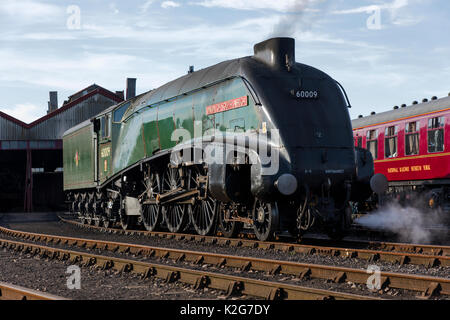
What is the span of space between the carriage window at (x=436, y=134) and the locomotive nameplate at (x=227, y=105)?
6.94m

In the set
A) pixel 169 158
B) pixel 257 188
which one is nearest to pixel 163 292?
pixel 257 188

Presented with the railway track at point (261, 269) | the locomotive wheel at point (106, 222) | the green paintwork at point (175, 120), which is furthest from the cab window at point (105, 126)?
the railway track at point (261, 269)

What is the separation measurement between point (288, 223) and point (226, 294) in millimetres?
4666

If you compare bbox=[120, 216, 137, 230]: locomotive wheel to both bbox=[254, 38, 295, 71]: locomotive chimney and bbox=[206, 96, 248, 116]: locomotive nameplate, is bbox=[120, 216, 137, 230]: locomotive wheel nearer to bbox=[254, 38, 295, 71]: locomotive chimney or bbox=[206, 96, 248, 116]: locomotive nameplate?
bbox=[206, 96, 248, 116]: locomotive nameplate

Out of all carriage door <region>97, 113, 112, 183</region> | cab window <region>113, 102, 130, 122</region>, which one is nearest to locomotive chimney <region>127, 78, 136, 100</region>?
carriage door <region>97, 113, 112, 183</region>

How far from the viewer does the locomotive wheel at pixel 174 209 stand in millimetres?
14266

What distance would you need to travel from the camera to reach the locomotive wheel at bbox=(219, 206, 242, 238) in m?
12.6

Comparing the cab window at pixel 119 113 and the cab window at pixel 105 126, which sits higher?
the cab window at pixel 119 113

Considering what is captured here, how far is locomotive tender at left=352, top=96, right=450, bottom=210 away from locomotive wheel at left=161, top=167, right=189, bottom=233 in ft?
23.0

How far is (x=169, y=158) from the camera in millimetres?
14688

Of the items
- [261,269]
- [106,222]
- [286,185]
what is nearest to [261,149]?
[286,185]

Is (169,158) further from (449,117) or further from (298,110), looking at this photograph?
(449,117)

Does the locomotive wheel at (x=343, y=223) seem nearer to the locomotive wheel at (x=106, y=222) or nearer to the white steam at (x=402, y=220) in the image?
the white steam at (x=402, y=220)

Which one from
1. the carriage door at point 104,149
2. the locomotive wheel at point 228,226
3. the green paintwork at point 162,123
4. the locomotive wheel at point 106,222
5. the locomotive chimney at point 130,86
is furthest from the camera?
the locomotive chimney at point 130,86
